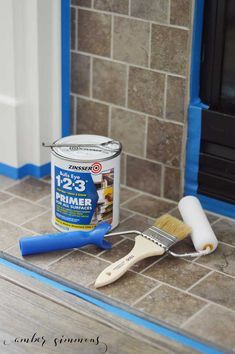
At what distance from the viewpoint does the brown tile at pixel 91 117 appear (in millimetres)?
2221

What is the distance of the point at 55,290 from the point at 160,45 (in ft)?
2.27

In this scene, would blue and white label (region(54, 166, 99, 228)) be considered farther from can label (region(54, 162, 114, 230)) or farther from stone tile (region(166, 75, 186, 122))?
stone tile (region(166, 75, 186, 122))

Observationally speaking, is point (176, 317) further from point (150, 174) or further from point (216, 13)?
point (216, 13)

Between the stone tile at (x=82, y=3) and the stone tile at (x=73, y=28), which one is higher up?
the stone tile at (x=82, y=3)

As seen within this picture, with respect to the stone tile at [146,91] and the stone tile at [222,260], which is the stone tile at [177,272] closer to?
the stone tile at [222,260]

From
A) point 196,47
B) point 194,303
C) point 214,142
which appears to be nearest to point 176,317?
point 194,303

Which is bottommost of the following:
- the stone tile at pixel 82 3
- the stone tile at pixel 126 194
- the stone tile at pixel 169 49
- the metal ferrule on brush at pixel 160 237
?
the stone tile at pixel 126 194

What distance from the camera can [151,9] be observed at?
2023mm

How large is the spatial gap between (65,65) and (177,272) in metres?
0.71

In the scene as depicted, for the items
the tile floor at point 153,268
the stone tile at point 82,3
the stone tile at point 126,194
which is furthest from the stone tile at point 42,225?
the stone tile at point 82,3

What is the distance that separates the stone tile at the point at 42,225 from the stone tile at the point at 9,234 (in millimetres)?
25

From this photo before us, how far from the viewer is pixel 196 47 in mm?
2002

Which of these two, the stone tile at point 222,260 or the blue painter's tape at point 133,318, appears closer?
the blue painter's tape at point 133,318

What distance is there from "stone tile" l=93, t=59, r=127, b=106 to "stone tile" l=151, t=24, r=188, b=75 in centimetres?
11
